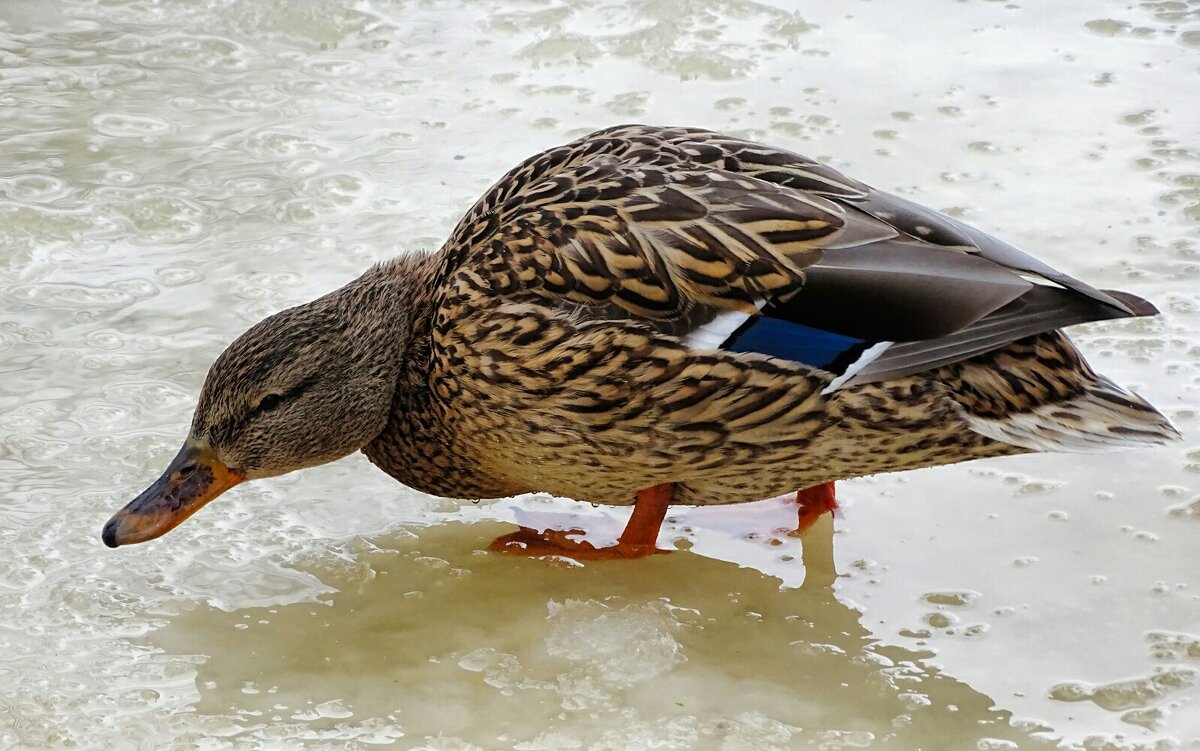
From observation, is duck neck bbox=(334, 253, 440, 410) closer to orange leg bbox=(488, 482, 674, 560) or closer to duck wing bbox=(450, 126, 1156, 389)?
duck wing bbox=(450, 126, 1156, 389)

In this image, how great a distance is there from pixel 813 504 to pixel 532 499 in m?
0.94

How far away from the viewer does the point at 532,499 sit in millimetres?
5000

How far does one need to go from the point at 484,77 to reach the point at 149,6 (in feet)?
6.46

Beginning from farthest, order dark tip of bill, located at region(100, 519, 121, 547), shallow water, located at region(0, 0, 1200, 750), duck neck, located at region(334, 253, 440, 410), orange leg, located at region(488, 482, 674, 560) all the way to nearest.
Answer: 1. duck neck, located at region(334, 253, 440, 410)
2. orange leg, located at region(488, 482, 674, 560)
3. dark tip of bill, located at region(100, 519, 121, 547)
4. shallow water, located at region(0, 0, 1200, 750)

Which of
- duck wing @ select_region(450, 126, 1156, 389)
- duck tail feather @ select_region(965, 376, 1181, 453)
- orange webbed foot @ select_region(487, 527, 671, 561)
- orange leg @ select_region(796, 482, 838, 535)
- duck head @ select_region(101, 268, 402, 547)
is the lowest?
orange webbed foot @ select_region(487, 527, 671, 561)

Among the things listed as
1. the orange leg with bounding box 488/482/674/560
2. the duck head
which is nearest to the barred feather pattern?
the orange leg with bounding box 488/482/674/560

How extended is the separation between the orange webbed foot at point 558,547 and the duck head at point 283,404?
0.56 m

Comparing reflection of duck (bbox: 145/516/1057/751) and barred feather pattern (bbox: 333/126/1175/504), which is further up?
barred feather pattern (bbox: 333/126/1175/504)

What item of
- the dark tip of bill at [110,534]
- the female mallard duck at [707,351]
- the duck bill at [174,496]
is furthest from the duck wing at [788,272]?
the dark tip of bill at [110,534]

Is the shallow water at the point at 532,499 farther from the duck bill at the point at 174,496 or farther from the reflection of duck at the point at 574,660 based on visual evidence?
the duck bill at the point at 174,496

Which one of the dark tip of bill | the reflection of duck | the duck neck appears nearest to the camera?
the reflection of duck

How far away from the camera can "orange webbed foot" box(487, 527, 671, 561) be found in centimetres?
455

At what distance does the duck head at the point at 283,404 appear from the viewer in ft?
14.3

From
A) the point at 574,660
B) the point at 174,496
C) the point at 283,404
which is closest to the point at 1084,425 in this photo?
the point at 574,660
